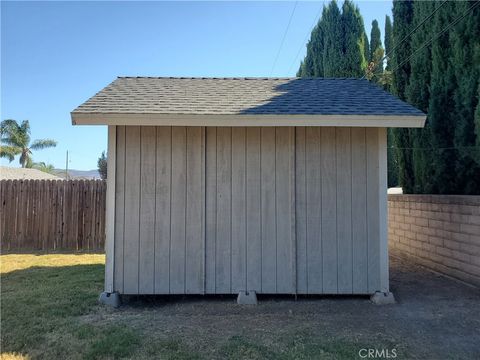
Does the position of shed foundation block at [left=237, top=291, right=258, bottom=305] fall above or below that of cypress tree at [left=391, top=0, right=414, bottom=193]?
below

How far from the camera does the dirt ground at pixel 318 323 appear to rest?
314cm

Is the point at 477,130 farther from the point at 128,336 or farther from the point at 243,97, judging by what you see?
the point at 128,336

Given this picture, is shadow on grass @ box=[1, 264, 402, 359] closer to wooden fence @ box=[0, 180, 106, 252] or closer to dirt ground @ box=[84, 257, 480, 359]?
dirt ground @ box=[84, 257, 480, 359]

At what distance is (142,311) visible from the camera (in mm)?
4168

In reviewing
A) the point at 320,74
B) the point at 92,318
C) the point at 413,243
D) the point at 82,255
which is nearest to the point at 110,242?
the point at 92,318

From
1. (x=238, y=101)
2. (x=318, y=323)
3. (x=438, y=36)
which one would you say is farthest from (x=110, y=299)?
(x=438, y=36)

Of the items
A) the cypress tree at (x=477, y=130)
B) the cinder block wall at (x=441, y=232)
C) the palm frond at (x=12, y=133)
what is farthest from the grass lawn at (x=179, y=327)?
the palm frond at (x=12, y=133)

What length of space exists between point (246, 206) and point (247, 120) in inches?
43.1

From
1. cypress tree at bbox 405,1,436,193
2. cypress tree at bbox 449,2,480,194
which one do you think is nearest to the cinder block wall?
cypress tree at bbox 405,1,436,193

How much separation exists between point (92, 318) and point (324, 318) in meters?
2.53

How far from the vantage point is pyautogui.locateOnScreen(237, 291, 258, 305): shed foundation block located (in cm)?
439

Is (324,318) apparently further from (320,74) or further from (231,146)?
(320,74)

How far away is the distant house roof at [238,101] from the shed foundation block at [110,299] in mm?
2106

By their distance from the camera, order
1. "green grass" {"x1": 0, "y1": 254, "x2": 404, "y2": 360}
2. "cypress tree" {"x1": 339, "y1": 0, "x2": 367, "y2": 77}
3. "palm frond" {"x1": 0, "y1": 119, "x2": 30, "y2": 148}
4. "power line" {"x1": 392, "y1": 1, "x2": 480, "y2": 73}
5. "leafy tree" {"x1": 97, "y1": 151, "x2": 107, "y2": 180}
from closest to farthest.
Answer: "green grass" {"x1": 0, "y1": 254, "x2": 404, "y2": 360}, "power line" {"x1": 392, "y1": 1, "x2": 480, "y2": 73}, "cypress tree" {"x1": 339, "y1": 0, "x2": 367, "y2": 77}, "leafy tree" {"x1": 97, "y1": 151, "x2": 107, "y2": 180}, "palm frond" {"x1": 0, "y1": 119, "x2": 30, "y2": 148}
